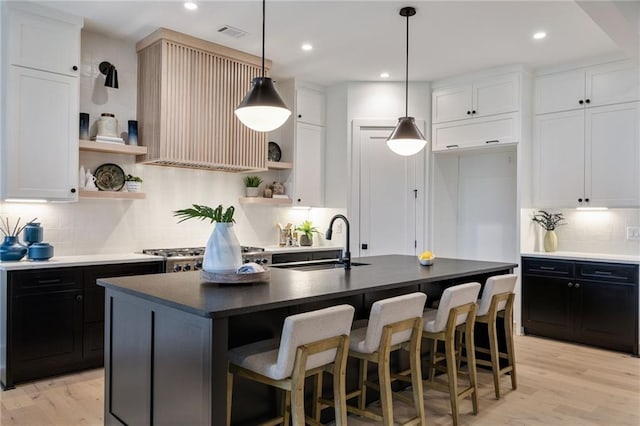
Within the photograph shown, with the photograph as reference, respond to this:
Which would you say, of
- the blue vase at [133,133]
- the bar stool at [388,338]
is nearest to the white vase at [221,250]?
the bar stool at [388,338]

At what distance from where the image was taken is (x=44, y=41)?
379 centimetres

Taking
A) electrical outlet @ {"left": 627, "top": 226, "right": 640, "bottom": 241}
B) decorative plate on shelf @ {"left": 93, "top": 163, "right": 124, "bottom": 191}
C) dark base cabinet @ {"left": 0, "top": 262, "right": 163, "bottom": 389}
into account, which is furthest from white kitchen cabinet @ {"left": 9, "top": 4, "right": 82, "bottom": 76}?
electrical outlet @ {"left": 627, "top": 226, "right": 640, "bottom": 241}

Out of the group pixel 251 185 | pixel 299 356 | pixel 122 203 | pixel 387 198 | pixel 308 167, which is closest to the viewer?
pixel 299 356

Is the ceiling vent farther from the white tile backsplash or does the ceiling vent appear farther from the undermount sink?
A: the white tile backsplash

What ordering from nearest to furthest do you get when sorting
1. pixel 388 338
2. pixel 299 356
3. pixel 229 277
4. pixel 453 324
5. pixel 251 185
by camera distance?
pixel 299 356 → pixel 388 338 → pixel 229 277 → pixel 453 324 → pixel 251 185

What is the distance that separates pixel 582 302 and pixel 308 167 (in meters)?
3.27

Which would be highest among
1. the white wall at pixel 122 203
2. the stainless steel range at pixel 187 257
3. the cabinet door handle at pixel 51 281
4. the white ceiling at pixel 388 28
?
the white ceiling at pixel 388 28

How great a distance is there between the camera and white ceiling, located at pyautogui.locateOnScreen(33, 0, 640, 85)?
373 cm

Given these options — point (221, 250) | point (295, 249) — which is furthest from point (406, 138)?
point (295, 249)

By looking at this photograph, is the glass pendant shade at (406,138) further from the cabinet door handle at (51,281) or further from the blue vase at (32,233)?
the blue vase at (32,233)

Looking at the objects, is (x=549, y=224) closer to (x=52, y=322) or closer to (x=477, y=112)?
(x=477, y=112)

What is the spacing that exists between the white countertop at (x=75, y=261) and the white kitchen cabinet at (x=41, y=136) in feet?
1.66

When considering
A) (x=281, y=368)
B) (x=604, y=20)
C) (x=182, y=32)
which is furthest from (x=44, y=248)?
(x=604, y=20)

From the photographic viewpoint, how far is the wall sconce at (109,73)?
14.1ft
